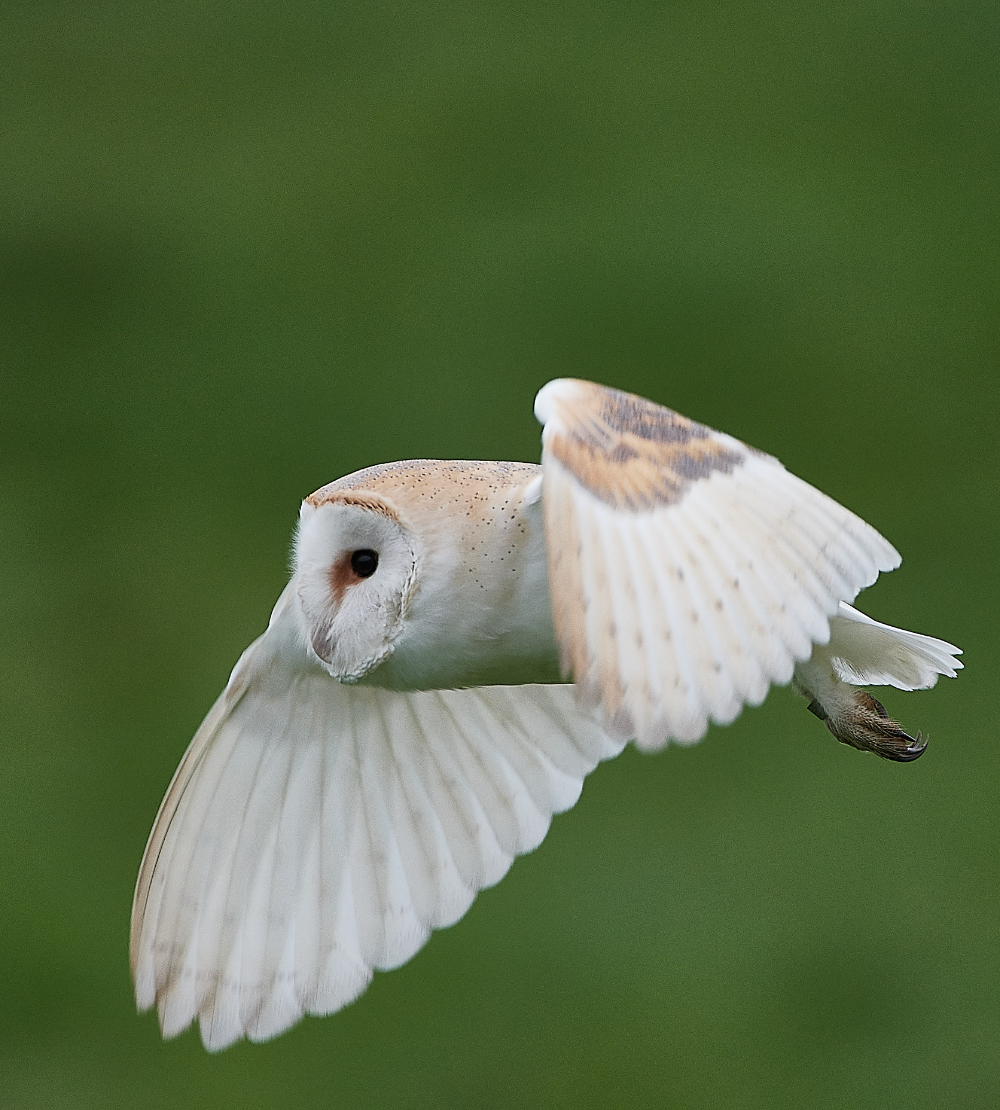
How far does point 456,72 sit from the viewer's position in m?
6.11

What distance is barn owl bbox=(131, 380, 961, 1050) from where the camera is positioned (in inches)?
48.6

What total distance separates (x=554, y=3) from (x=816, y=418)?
2210 mm

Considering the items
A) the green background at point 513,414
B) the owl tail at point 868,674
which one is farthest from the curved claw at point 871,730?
the green background at point 513,414

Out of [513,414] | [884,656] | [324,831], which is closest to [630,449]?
[884,656]

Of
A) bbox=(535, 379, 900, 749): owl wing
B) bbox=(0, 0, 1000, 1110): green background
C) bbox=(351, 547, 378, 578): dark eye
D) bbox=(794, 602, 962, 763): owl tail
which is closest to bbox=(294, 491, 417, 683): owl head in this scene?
bbox=(351, 547, 378, 578): dark eye

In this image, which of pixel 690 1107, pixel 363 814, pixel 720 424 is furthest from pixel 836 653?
pixel 720 424

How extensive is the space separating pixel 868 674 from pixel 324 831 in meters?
0.55

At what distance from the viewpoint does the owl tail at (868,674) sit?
1.69 metres

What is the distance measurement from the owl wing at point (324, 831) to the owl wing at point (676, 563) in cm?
49

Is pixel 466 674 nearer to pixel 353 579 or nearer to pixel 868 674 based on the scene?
pixel 353 579

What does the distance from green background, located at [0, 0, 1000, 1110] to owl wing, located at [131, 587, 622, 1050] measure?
5.37ft

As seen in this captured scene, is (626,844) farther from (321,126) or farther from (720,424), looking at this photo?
(321,126)

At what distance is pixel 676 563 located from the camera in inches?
49.8

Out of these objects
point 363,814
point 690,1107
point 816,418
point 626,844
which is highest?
point 363,814
